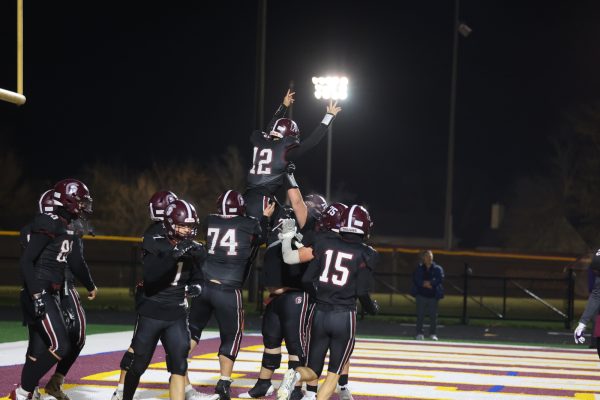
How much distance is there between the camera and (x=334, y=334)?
9.00 meters

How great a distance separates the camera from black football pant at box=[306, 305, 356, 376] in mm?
8969

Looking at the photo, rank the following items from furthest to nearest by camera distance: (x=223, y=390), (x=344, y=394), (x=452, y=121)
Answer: (x=452, y=121) → (x=344, y=394) → (x=223, y=390)

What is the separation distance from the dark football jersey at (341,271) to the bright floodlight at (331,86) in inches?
1046

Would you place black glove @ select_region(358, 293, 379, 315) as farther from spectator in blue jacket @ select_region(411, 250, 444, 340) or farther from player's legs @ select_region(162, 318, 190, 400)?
spectator in blue jacket @ select_region(411, 250, 444, 340)

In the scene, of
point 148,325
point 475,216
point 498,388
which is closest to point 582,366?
point 498,388

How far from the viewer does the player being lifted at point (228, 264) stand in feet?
32.4

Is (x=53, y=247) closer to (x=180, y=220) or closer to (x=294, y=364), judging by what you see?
(x=180, y=220)

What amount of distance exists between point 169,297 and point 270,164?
8.64ft

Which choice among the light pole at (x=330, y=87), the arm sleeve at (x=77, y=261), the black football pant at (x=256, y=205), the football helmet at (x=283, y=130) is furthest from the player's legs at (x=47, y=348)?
the light pole at (x=330, y=87)

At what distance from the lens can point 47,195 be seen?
951cm

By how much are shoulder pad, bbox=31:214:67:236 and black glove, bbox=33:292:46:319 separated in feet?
1.80

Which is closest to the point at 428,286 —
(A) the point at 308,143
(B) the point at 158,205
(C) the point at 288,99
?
(C) the point at 288,99

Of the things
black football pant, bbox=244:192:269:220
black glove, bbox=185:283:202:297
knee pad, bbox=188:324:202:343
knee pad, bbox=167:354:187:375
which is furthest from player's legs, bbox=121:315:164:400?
black football pant, bbox=244:192:269:220

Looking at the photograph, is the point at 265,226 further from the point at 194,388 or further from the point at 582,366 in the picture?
the point at 582,366
